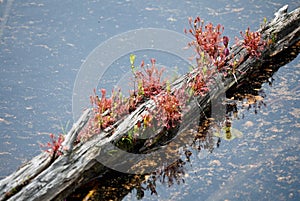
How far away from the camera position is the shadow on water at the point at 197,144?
15.7 ft

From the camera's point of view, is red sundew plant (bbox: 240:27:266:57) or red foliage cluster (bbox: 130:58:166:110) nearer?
red foliage cluster (bbox: 130:58:166:110)

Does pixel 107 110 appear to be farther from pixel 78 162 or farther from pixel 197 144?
pixel 197 144

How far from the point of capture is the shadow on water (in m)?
4.79

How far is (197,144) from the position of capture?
5.42 m

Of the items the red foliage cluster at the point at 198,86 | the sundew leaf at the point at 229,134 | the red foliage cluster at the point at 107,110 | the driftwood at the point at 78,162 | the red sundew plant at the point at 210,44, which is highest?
the red sundew plant at the point at 210,44

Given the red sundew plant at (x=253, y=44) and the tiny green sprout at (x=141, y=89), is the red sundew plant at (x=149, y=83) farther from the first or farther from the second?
the red sundew plant at (x=253, y=44)

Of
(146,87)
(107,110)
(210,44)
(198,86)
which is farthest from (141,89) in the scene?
(210,44)

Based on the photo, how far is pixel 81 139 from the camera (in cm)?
489

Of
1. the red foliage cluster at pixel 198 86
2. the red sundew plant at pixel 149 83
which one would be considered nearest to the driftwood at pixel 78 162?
the red foliage cluster at pixel 198 86

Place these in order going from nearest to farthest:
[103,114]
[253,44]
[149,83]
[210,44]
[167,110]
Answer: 1. [103,114]
2. [167,110]
3. [149,83]
4. [210,44]
5. [253,44]

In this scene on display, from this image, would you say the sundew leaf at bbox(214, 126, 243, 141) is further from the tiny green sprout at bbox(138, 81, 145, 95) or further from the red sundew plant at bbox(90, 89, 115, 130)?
the red sundew plant at bbox(90, 89, 115, 130)

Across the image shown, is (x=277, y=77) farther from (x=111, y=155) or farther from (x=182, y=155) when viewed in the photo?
(x=111, y=155)

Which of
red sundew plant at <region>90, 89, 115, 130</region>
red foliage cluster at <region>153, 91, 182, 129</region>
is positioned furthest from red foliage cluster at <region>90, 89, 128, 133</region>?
red foliage cluster at <region>153, 91, 182, 129</region>

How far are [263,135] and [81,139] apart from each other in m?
2.14
